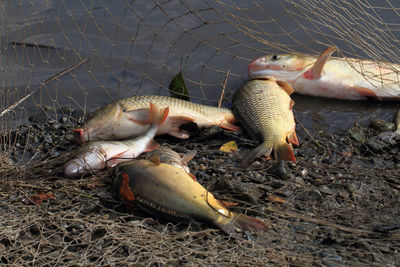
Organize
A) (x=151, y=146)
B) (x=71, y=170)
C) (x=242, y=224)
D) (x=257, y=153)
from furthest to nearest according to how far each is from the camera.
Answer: (x=151, y=146)
(x=257, y=153)
(x=71, y=170)
(x=242, y=224)

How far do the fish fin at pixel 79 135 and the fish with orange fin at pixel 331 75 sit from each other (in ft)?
8.60

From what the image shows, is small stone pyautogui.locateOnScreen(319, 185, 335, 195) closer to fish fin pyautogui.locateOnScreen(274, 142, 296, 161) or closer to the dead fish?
fish fin pyautogui.locateOnScreen(274, 142, 296, 161)

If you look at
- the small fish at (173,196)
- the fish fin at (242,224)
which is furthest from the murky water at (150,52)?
the fish fin at (242,224)

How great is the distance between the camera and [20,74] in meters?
7.99

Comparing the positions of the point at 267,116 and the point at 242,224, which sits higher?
the point at 242,224

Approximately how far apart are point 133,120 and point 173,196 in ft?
6.53

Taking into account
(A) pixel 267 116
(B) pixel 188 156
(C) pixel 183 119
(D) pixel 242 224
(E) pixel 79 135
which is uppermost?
(D) pixel 242 224

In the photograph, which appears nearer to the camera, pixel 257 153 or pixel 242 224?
pixel 242 224

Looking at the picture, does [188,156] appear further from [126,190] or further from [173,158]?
[126,190]

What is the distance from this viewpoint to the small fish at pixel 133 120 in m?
6.11

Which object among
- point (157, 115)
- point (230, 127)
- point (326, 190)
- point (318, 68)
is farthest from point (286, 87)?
point (326, 190)

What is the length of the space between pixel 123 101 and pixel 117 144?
717mm

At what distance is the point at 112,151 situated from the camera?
18.5 feet

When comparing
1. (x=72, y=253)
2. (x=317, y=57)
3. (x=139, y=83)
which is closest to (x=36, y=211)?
(x=72, y=253)
